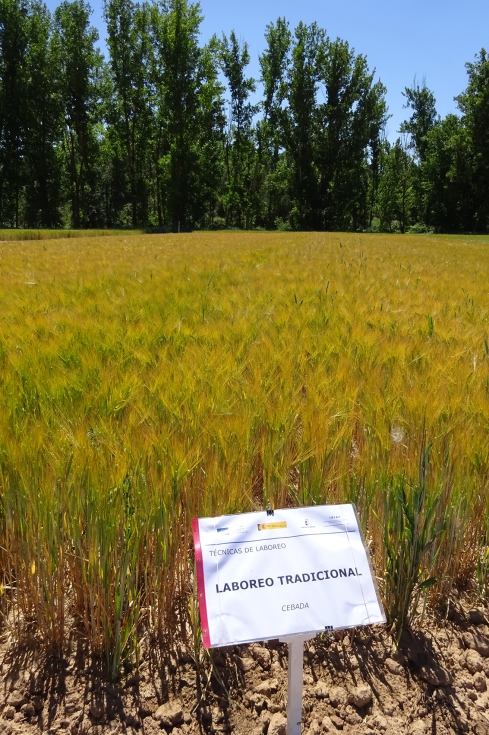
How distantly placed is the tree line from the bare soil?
120ft

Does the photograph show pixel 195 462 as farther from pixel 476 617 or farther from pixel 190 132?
pixel 190 132

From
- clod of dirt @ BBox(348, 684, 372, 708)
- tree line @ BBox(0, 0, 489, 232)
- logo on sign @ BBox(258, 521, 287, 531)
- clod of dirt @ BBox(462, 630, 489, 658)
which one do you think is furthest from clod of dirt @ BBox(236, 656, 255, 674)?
tree line @ BBox(0, 0, 489, 232)

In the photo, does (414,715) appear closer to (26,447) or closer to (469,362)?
(26,447)

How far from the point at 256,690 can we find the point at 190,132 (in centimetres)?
4129

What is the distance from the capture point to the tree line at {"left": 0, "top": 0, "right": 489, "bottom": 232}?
115ft

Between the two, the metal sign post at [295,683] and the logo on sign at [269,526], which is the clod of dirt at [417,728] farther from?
the logo on sign at [269,526]

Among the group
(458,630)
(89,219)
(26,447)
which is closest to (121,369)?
(26,447)

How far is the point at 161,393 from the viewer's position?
1656 mm

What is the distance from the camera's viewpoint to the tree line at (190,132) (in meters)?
35.2

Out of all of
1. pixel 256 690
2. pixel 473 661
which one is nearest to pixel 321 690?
pixel 256 690

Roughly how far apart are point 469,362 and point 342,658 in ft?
4.49

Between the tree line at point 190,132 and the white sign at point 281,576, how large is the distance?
3666 cm

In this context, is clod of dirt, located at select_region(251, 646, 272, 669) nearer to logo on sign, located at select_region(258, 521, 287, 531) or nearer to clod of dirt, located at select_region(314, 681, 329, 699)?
clod of dirt, located at select_region(314, 681, 329, 699)

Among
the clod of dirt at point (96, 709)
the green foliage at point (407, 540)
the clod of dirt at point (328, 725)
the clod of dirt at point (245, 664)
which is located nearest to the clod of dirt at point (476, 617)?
the green foliage at point (407, 540)
